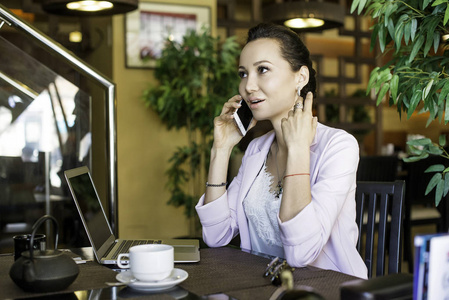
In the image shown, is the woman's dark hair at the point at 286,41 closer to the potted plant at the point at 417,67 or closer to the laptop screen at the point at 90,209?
the potted plant at the point at 417,67

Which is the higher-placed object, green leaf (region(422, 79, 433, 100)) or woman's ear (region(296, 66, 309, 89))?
woman's ear (region(296, 66, 309, 89))

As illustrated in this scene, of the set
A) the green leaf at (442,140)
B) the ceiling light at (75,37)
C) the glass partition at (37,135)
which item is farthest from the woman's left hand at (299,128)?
the ceiling light at (75,37)

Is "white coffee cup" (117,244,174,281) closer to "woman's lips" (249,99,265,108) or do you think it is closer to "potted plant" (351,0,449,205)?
"woman's lips" (249,99,265,108)

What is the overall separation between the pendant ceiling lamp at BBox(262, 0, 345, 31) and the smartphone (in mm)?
1553

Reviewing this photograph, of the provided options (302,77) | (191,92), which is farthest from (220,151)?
(191,92)

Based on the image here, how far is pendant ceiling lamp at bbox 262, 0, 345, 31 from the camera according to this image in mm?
3408

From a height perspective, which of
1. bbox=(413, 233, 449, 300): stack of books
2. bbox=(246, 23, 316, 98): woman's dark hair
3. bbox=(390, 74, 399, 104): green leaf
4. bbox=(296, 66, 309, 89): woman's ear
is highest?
bbox=(246, 23, 316, 98): woman's dark hair

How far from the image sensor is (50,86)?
3.02m

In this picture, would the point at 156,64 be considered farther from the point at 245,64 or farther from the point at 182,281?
the point at 182,281

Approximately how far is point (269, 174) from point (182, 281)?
0.76 meters

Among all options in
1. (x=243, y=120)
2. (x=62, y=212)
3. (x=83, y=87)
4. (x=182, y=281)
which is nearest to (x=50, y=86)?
(x=83, y=87)

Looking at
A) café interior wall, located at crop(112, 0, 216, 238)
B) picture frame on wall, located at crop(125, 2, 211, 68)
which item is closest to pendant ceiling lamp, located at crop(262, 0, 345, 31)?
picture frame on wall, located at crop(125, 2, 211, 68)

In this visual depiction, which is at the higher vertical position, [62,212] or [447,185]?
[447,185]

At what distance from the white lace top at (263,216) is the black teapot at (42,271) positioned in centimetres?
75
